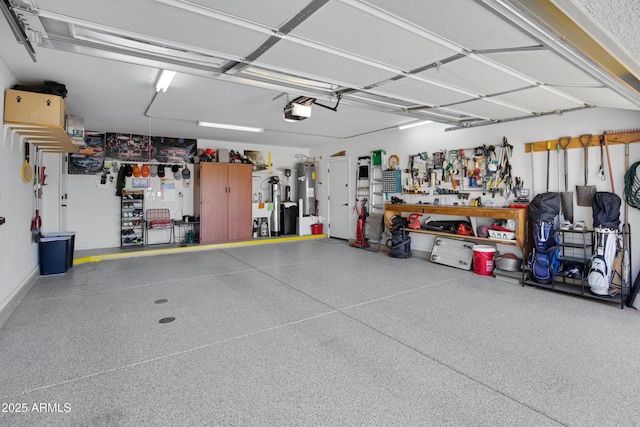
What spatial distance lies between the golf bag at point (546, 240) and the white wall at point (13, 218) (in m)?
6.59

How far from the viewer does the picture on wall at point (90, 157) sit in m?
7.06

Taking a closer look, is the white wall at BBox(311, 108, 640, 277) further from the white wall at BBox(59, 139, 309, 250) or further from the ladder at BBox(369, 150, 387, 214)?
the white wall at BBox(59, 139, 309, 250)

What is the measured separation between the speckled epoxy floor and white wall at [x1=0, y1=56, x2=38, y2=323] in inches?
12.7

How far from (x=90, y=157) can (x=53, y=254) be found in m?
2.96

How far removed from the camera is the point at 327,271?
5.45 metres

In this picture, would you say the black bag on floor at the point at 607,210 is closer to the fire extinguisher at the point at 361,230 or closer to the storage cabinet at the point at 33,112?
the fire extinguisher at the point at 361,230

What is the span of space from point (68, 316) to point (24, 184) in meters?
2.19

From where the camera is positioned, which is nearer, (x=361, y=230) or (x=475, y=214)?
(x=475, y=214)

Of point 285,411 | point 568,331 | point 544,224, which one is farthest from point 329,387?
point 544,224

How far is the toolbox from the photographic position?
5.68 m

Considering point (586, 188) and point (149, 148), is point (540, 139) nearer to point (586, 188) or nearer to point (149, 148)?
point (586, 188)

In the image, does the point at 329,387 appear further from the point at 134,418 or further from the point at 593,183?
the point at 593,183

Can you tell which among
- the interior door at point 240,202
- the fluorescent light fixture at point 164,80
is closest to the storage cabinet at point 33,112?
the fluorescent light fixture at point 164,80

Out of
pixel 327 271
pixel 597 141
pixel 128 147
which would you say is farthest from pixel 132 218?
pixel 597 141
